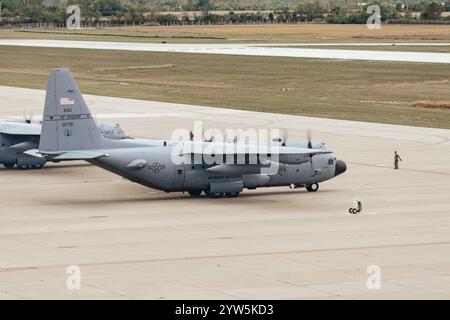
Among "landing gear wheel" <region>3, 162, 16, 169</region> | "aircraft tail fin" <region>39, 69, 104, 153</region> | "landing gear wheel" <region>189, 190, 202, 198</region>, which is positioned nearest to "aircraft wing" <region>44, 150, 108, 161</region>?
"aircraft tail fin" <region>39, 69, 104, 153</region>

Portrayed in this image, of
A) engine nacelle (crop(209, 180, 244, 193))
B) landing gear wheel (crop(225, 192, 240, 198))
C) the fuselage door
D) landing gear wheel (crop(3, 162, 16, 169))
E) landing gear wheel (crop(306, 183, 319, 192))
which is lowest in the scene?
landing gear wheel (crop(3, 162, 16, 169))

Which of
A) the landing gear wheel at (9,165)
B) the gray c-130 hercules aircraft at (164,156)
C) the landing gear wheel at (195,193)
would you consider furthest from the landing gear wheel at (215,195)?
the landing gear wheel at (9,165)

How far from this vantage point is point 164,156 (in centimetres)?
5662

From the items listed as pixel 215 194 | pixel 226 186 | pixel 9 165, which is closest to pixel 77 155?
pixel 215 194

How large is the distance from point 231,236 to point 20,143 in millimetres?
24472

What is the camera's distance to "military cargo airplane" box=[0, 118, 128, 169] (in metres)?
68.4

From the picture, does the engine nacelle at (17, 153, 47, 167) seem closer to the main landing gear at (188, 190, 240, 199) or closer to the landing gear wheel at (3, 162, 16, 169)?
the landing gear wheel at (3, 162, 16, 169)

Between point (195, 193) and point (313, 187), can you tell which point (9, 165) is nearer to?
point (195, 193)

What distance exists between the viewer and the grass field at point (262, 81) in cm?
10400

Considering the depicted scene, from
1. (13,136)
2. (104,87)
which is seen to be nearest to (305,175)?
(13,136)

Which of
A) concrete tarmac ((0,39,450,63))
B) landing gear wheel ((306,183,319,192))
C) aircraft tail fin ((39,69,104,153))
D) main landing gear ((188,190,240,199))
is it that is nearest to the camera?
aircraft tail fin ((39,69,104,153))

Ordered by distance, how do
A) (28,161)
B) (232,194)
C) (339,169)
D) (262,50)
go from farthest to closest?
1. (262,50)
2. (28,161)
3. (339,169)
4. (232,194)

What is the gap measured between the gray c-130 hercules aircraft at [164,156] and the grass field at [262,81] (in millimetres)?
34185

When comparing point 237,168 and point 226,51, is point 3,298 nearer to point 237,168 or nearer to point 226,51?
point 237,168
